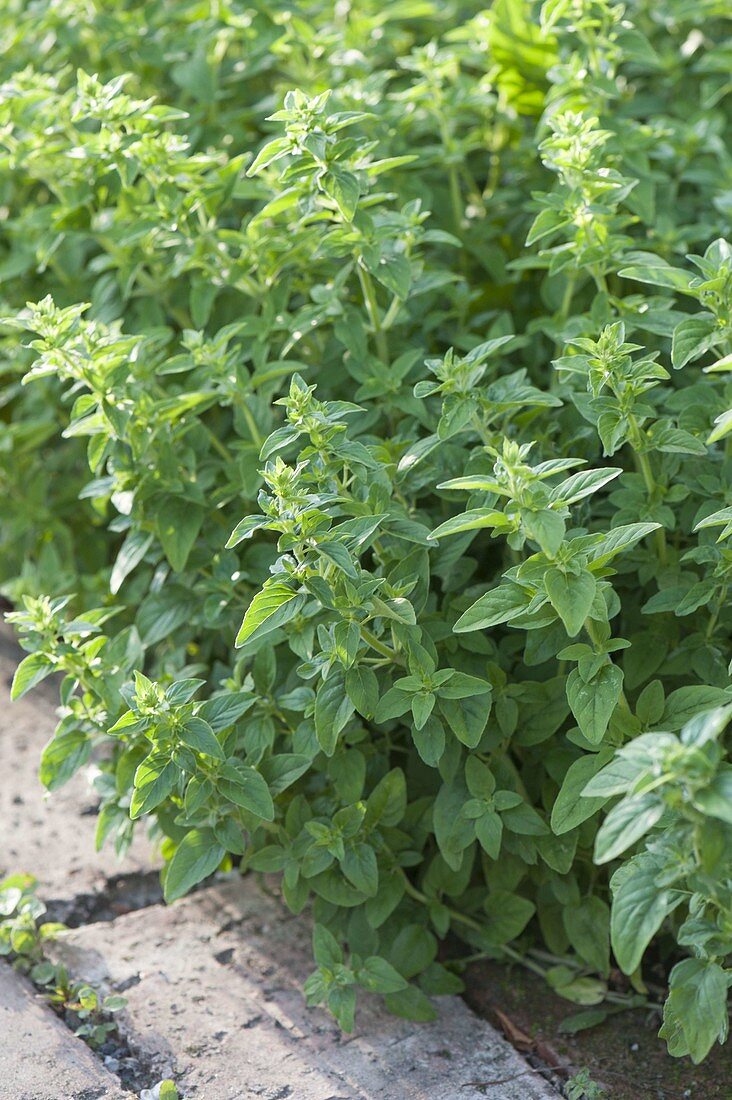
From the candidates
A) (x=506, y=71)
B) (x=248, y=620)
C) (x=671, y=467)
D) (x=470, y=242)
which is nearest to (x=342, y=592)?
(x=248, y=620)

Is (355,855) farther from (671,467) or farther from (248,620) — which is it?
(671,467)

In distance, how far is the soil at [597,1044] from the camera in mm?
2262

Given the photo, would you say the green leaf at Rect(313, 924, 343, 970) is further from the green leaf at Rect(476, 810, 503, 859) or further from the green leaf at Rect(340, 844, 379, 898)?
the green leaf at Rect(476, 810, 503, 859)

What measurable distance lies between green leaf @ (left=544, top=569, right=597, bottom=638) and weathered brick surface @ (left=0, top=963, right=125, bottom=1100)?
1216mm

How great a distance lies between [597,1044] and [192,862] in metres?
0.89

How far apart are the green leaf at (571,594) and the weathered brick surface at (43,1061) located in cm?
122

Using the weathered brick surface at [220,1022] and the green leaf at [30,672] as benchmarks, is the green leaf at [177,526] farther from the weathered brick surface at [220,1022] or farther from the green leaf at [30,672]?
the weathered brick surface at [220,1022]

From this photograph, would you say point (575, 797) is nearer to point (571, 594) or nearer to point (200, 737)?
point (571, 594)

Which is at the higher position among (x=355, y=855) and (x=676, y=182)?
(x=676, y=182)

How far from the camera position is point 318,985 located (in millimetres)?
2336

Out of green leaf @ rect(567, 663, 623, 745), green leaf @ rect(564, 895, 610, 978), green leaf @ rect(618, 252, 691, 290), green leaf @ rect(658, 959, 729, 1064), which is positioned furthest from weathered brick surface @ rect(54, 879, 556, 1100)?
green leaf @ rect(618, 252, 691, 290)

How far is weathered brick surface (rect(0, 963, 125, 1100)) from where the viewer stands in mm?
2197

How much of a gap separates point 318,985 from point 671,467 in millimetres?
1217

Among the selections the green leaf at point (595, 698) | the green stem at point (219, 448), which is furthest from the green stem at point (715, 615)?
the green stem at point (219, 448)
